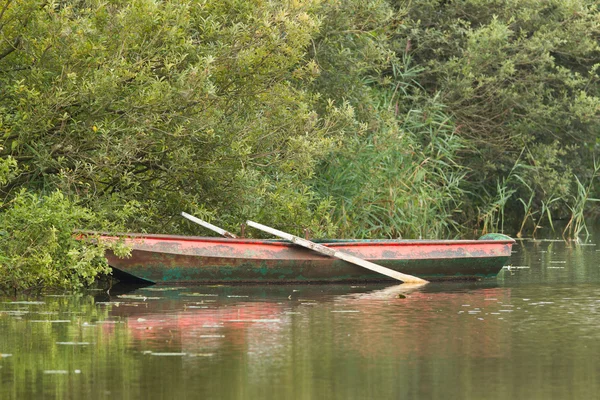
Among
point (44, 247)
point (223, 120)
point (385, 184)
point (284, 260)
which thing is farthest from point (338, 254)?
point (385, 184)

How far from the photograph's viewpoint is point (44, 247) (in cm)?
1453

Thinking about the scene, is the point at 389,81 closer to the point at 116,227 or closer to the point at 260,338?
the point at 116,227

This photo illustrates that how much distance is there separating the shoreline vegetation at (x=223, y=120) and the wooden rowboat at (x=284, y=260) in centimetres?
71

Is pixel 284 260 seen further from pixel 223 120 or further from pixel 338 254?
pixel 223 120

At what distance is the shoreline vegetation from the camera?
15273 mm

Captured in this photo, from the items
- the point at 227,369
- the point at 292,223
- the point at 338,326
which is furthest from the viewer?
the point at 292,223

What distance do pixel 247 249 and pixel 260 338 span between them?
18.5 feet

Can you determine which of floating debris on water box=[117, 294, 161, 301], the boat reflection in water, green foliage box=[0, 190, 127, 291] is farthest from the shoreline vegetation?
the boat reflection in water

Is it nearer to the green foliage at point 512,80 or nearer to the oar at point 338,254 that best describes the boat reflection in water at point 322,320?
the oar at point 338,254

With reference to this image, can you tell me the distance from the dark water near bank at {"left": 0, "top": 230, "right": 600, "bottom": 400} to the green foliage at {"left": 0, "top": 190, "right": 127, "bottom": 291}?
348mm

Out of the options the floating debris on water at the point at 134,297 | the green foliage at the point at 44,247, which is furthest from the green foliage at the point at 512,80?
the green foliage at the point at 44,247

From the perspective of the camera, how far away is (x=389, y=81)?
2464 cm

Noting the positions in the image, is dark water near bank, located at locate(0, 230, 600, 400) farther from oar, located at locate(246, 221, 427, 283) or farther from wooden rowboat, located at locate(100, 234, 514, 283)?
oar, located at locate(246, 221, 427, 283)

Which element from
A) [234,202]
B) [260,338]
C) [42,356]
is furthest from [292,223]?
[42,356]
